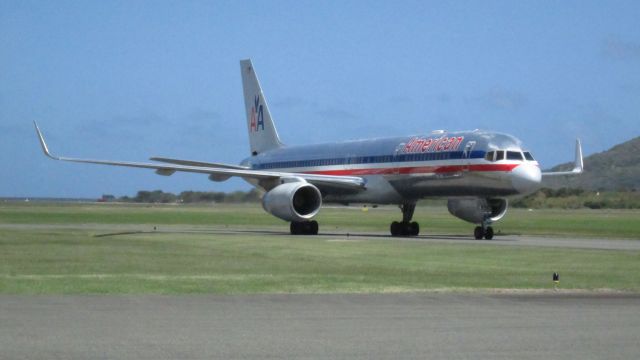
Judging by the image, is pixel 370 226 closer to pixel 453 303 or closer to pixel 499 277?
pixel 499 277

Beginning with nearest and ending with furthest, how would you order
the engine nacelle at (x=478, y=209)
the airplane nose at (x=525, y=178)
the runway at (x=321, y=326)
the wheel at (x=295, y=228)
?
the runway at (x=321, y=326) → the airplane nose at (x=525, y=178) → the engine nacelle at (x=478, y=209) → the wheel at (x=295, y=228)

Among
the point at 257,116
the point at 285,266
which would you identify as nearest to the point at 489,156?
the point at 285,266

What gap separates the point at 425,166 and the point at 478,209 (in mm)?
2553

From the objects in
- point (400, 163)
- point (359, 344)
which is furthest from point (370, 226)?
point (359, 344)

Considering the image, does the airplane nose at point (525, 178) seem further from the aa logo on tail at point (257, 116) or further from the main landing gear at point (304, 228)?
the aa logo on tail at point (257, 116)

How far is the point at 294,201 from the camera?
41812 mm

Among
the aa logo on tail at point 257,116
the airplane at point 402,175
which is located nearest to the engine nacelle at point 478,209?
the airplane at point 402,175

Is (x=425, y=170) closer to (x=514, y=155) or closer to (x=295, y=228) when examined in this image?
(x=514, y=155)

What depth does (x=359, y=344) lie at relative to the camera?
11.3m

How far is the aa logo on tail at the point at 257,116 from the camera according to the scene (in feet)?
172

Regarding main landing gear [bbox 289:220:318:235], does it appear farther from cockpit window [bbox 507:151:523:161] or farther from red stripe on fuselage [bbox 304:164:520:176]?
cockpit window [bbox 507:151:523:161]

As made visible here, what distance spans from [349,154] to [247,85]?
10835 millimetres

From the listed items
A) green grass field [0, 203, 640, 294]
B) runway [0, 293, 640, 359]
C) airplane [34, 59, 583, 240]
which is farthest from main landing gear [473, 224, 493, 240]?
runway [0, 293, 640, 359]

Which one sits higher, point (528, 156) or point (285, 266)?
point (528, 156)
